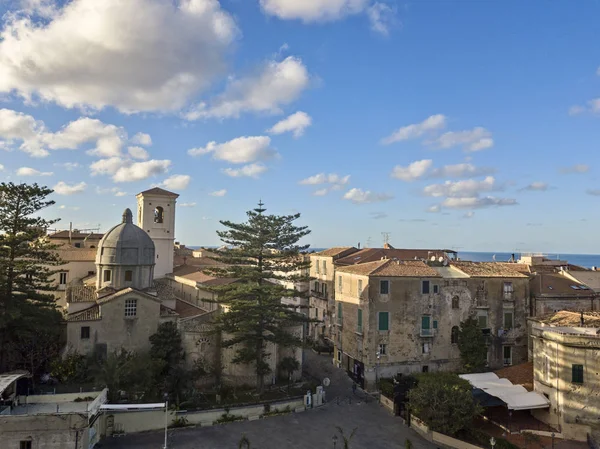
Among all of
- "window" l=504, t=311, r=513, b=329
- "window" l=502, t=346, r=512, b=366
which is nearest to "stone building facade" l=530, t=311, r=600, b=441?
"window" l=502, t=346, r=512, b=366

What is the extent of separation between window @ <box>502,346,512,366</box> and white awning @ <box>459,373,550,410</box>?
21.9 feet

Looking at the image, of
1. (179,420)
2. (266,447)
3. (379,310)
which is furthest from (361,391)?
(179,420)

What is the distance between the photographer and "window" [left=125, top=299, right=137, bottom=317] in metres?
33.5

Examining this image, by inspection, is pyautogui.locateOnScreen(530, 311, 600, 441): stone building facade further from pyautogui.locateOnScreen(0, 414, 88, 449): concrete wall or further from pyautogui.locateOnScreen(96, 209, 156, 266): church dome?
pyautogui.locateOnScreen(96, 209, 156, 266): church dome

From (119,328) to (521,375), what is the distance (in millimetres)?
29340

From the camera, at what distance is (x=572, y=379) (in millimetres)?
27672

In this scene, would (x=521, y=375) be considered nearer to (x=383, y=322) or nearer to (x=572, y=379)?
(x=572, y=379)

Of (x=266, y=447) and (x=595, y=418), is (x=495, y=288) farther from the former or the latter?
(x=266, y=447)

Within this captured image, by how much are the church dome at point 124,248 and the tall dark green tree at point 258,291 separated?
7.58 metres

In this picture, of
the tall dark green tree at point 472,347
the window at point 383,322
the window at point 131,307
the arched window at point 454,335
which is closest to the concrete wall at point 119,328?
the window at point 131,307

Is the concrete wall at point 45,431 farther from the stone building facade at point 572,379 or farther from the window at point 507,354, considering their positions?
the window at point 507,354

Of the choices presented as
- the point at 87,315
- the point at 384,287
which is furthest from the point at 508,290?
the point at 87,315

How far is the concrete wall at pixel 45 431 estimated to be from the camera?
931 inches

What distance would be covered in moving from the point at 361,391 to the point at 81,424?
2096cm
